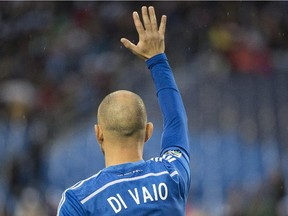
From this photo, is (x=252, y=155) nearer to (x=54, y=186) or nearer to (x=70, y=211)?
(x=54, y=186)

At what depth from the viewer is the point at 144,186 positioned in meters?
2.36

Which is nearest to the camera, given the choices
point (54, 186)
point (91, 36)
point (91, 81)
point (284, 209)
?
point (284, 209)

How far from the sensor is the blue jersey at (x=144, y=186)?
7.45ft

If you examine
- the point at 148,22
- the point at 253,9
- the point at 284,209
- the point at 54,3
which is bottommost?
the point at 284,209

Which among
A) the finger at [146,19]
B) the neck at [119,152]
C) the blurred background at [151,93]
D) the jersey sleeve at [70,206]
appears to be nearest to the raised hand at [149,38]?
the finger at [146,19]

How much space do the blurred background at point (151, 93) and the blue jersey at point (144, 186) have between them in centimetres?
597

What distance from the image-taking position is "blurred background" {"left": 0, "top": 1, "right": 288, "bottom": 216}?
8789 millimetres

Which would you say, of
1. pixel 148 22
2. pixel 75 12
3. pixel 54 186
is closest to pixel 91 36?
pixel 75 12

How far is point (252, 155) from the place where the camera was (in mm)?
9227

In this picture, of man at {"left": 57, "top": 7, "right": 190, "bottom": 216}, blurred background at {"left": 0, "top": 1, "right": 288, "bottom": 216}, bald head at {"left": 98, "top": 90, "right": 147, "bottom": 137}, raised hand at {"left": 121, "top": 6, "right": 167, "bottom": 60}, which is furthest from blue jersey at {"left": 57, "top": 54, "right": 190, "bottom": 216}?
blurred background at {"left": 0, "top": 1, "right": 288, "bottom": 216}

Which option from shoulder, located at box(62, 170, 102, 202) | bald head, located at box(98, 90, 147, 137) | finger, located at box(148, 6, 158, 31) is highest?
finger, located at box(148, 6, 158, 31)

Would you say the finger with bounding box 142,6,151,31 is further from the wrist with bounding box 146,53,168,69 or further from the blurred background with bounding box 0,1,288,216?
the blurred background with bounding box 0,1,288,216

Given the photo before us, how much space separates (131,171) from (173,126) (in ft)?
0.91

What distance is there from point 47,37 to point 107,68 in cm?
141
